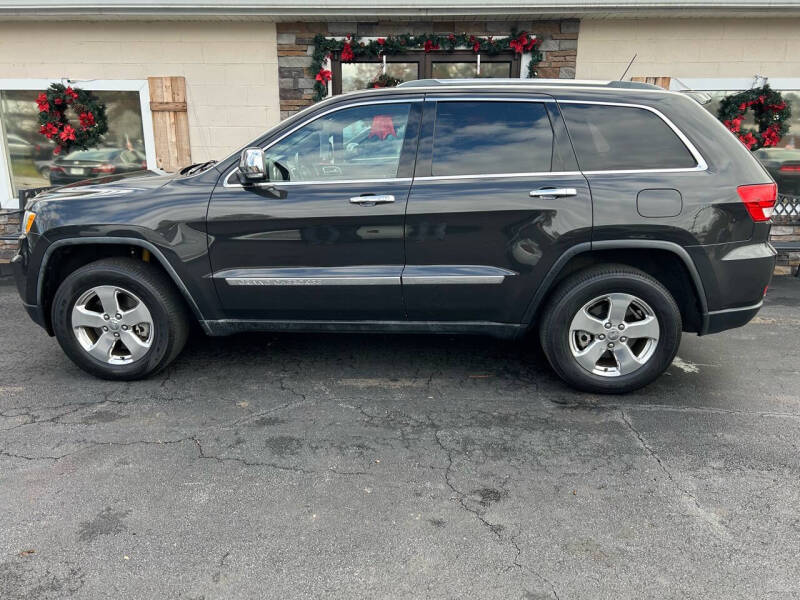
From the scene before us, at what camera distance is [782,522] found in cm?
265

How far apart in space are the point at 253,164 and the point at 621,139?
2.26 meters

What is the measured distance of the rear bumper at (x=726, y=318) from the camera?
376 centimetres

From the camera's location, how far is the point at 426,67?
27.1 feet

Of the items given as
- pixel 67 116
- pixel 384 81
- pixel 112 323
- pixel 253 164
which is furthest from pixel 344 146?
pixel 67 116

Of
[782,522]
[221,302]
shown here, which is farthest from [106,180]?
[782,522]

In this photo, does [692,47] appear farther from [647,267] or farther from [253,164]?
[253,164]

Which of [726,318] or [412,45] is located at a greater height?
[412,45]

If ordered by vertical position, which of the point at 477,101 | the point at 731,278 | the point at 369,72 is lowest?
the point at 731,278

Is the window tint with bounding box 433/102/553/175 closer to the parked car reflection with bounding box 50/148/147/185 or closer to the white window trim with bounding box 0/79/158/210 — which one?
the white window trim with bounding box 0/79/158/210

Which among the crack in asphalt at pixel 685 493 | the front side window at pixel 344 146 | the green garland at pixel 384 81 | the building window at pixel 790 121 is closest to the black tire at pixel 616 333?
the crack in asphalt at pixel 685 493

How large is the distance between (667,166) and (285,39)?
6115 millimetres

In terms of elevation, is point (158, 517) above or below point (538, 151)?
below

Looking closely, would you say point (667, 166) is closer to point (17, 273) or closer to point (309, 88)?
point (17, 273)

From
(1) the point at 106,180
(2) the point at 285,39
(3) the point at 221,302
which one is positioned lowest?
A: (3) the point at 221,302
